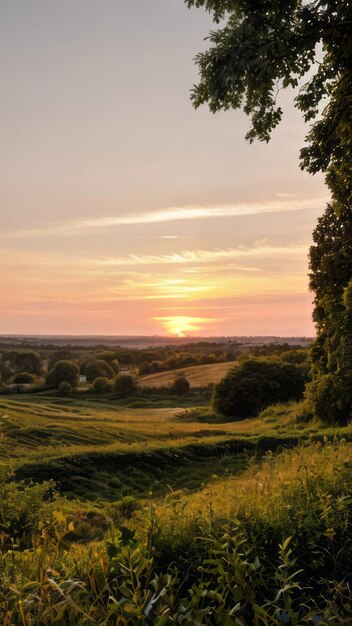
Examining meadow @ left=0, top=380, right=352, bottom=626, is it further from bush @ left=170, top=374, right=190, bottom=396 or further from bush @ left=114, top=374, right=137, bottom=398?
bush @ left=170, top=374, right=190, bottom=396

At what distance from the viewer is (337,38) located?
11133 millimetres

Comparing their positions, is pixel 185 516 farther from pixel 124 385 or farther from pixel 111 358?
pixel 111 358

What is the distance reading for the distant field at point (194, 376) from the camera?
2741 inches

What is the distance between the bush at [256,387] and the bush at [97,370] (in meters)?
33.7

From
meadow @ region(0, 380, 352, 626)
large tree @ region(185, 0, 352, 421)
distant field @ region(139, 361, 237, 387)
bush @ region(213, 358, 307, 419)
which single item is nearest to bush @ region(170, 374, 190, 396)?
distant field @ region(139, 361, 237, 387)

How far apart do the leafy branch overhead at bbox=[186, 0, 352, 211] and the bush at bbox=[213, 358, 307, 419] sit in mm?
29458

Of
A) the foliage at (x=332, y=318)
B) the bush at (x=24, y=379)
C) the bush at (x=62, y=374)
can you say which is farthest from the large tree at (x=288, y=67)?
the bush at (x=24, y=379)

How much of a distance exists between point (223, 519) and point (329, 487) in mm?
1467

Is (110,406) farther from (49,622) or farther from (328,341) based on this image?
(49,622)

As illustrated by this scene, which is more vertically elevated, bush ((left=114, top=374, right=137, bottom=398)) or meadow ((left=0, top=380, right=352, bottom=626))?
meadow ((left=0, top=380, right=352, bottom=626))

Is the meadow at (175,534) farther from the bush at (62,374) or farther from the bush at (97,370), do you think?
the bush at (97,370)

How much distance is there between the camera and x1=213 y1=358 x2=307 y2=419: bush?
138ft

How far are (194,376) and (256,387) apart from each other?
3257 centimetres

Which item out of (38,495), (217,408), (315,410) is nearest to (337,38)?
(38,495)
